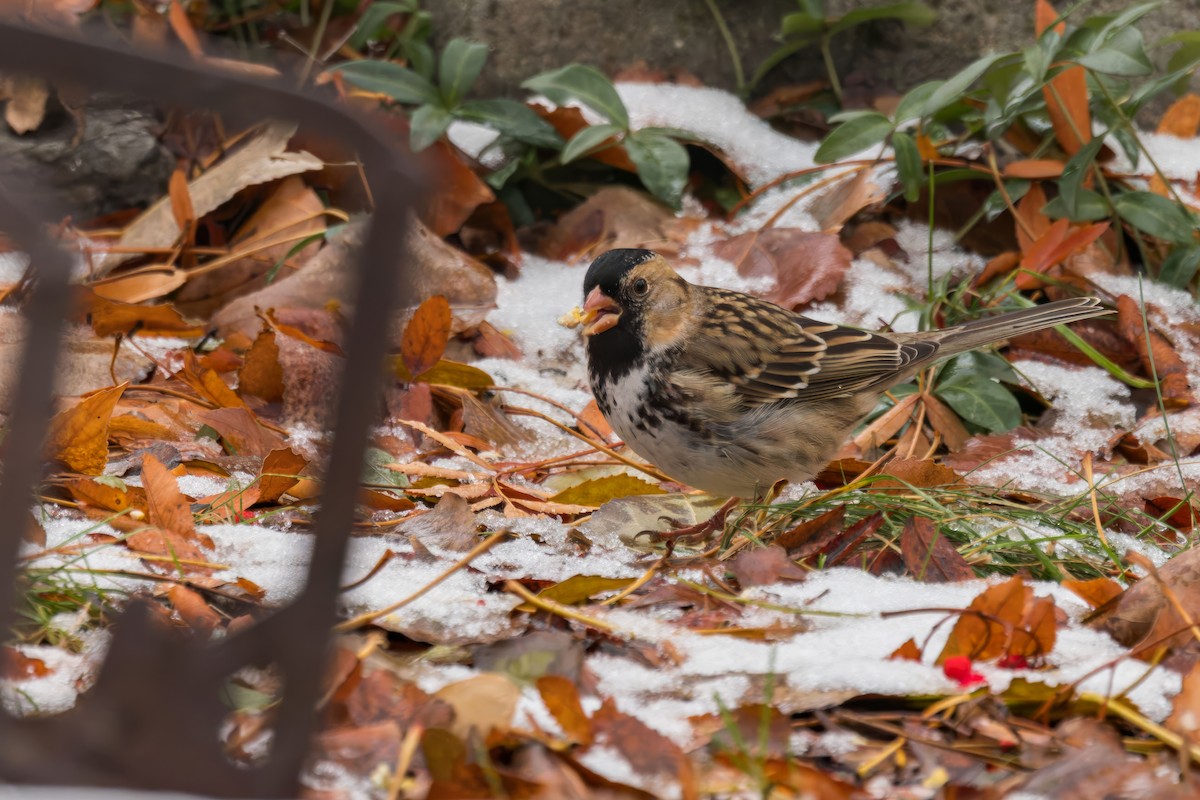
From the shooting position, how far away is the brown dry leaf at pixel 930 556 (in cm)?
295

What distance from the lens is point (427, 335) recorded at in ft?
13.4

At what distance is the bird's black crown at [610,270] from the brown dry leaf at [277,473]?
3.34ft

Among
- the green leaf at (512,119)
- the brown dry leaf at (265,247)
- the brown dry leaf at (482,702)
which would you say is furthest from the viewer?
the green leaf at (512,119)

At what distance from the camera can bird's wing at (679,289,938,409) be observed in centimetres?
383

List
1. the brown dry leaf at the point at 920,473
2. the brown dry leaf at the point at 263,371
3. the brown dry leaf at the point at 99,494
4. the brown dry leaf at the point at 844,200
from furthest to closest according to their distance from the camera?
the brown dry leaf at the point at 844,200 → the brown dry leaf at the point at 263,371 → the brown dry leaf at the point at 920,473 → the brown dry leaf at the point at 99,494

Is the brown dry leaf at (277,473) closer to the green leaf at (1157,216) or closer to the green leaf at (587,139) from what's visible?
the green leaf at (587,139)

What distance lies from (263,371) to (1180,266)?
3.49m

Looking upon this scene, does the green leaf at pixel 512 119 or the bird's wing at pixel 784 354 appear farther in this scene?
the green leaf at pixel 512 119

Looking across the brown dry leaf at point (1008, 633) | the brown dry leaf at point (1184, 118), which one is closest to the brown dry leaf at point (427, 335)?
the brown dry leaf at point (1008, 633)

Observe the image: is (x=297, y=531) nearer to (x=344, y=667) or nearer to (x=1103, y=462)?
(x=344, y=667)

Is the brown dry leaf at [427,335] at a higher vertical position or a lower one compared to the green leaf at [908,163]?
lower

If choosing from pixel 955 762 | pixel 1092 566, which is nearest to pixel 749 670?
pixel 955 762

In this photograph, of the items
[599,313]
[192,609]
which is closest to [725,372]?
[599,313]

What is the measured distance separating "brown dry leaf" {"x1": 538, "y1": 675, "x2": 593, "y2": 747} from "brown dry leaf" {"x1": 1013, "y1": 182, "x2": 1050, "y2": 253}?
3.45 metres
